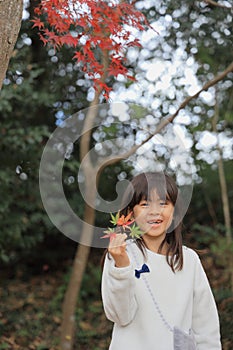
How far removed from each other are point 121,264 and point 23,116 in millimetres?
4091

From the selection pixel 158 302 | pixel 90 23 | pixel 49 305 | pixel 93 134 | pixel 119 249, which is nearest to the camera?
pixel 119 249

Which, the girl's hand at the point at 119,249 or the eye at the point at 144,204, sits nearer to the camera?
the girl's hand at the point at 119,249

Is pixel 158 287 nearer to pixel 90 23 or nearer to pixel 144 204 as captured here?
pixel 144 204

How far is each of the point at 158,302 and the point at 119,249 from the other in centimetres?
36

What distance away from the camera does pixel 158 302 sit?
2.00 metres

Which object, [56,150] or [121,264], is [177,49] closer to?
[56,150]

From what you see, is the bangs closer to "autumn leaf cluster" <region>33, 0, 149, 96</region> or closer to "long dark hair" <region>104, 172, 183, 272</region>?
"long dark hair" <region>104, 172, 183, 272</region>

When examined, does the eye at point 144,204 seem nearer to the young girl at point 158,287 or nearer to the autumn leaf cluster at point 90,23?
the young girl at point 158,287

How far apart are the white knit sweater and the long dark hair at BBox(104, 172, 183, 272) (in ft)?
0.09

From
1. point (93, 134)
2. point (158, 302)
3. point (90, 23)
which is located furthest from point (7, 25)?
point (93, 134)

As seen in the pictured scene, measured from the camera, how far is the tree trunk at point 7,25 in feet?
6.61

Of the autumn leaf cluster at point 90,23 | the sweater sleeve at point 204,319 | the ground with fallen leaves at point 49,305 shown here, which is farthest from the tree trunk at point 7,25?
the ground with fallen leaves at point 49,305

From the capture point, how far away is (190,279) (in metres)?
2.07

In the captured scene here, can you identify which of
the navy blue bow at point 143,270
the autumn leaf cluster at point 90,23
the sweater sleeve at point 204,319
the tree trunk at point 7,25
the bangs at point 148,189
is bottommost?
the sweater sleeve at point 204,319
